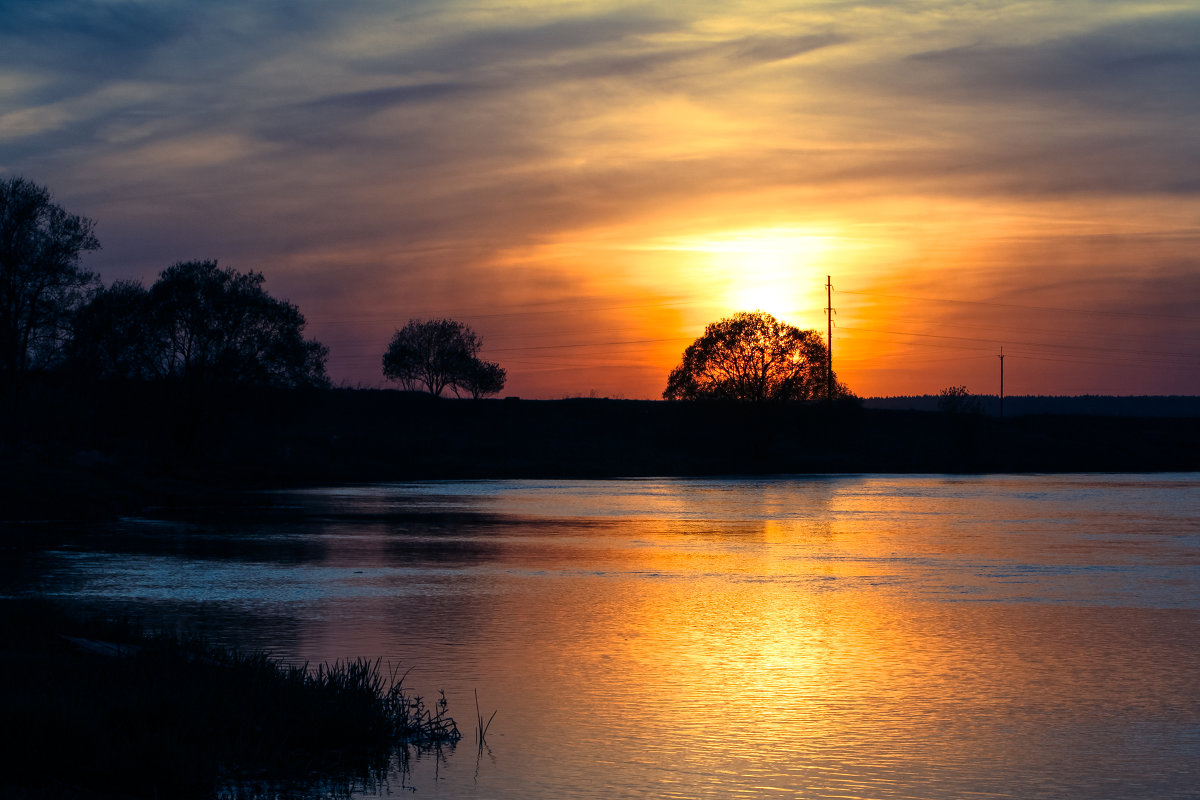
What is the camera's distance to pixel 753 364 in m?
103

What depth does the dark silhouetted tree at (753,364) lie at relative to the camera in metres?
102

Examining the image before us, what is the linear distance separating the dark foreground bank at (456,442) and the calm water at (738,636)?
1716 cm

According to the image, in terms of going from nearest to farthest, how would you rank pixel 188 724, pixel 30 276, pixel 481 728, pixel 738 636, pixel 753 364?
pixel 188 724
pixel 481 728
pixel 738 636
pixel 30 276
pixel 753 364

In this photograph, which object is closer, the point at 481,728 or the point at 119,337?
the point at 481,728

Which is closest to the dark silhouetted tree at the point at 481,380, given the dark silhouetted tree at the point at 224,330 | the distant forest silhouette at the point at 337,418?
the distant forest silhouette at the point at 337,418

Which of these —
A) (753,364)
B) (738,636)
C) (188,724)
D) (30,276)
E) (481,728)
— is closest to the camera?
(188,724)

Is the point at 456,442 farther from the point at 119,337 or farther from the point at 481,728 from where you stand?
the point at 481,728

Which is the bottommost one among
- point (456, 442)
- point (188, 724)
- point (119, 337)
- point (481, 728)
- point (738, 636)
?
point (738, 636)

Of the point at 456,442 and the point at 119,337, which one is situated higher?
the point at 119,337

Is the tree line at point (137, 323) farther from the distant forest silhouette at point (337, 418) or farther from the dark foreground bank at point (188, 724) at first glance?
the dark foreground bank at point (188, 724)

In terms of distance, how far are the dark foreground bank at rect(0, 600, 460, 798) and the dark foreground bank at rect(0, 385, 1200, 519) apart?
93.9 feet

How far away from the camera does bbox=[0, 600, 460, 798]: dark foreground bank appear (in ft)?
31.1

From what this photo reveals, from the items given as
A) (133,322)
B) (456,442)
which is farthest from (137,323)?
(456,442)

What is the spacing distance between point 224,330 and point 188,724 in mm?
62996
